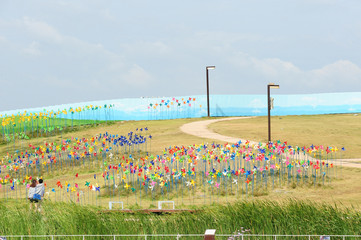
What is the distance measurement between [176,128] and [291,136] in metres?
9.85

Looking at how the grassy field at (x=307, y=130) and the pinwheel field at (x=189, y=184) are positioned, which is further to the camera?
the grassy field at (x=307, y=130)

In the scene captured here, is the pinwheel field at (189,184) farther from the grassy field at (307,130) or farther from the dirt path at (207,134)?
the dirt path at (207,134)

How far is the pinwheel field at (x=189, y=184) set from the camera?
47.4 feet

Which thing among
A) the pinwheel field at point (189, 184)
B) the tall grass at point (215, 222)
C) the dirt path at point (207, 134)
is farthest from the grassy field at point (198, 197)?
the tall grass at point (215, 222)

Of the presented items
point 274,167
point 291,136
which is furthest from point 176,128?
point 274,167

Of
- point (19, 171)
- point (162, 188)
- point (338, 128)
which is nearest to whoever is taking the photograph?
point (162, 188)

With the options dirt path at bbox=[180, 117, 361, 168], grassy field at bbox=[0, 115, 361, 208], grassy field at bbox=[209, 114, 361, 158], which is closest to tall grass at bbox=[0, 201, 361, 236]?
grassy field at bbox=[0, 115, 361, 208]

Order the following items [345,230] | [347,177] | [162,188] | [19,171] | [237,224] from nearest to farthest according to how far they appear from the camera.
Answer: [345,230] < [237,224] < [162,188] < [347,177] < [19,171]

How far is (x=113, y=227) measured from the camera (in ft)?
47.4

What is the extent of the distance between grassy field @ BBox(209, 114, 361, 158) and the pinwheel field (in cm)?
16

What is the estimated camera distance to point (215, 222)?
46.9ft

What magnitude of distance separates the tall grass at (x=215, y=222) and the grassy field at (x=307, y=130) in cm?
1689

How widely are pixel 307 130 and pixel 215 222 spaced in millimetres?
25504

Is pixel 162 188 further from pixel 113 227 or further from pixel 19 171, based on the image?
pixel 19 171
